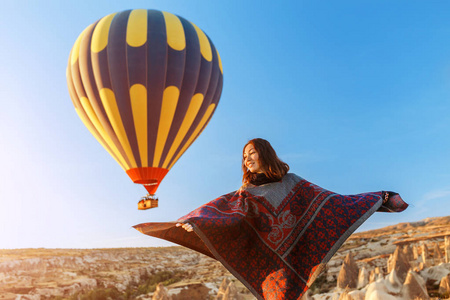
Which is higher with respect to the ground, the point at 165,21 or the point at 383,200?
the point at 165,21

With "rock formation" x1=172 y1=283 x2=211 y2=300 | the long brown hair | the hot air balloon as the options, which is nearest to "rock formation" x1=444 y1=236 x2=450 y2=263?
"rock formation" x1=172 y1=283 x2=211 y2=300

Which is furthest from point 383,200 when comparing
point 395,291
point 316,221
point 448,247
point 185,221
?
point 448,247

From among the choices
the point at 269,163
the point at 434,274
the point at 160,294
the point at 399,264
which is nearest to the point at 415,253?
the point at 399,264

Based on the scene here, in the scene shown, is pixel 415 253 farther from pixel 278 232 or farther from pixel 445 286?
pixel 278 232

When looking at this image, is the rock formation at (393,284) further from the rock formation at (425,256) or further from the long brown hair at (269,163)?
the long brown hair at (269,163)

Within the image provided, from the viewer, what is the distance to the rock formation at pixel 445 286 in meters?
20.2

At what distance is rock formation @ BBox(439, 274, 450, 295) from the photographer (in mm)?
20161

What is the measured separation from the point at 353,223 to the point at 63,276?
2684cm

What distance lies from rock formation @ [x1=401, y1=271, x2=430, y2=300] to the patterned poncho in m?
18.3

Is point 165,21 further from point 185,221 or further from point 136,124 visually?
point 185,221

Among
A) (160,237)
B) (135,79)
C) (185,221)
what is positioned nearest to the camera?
(185,221)

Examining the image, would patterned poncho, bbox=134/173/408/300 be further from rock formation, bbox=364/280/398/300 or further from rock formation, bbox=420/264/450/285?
rock formation, bbox=420/264/450/285

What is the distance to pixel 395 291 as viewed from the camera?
66.0 feet

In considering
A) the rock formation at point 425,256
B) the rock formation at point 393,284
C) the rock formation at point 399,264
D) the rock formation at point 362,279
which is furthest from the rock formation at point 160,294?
the rock formation at point 425,256
